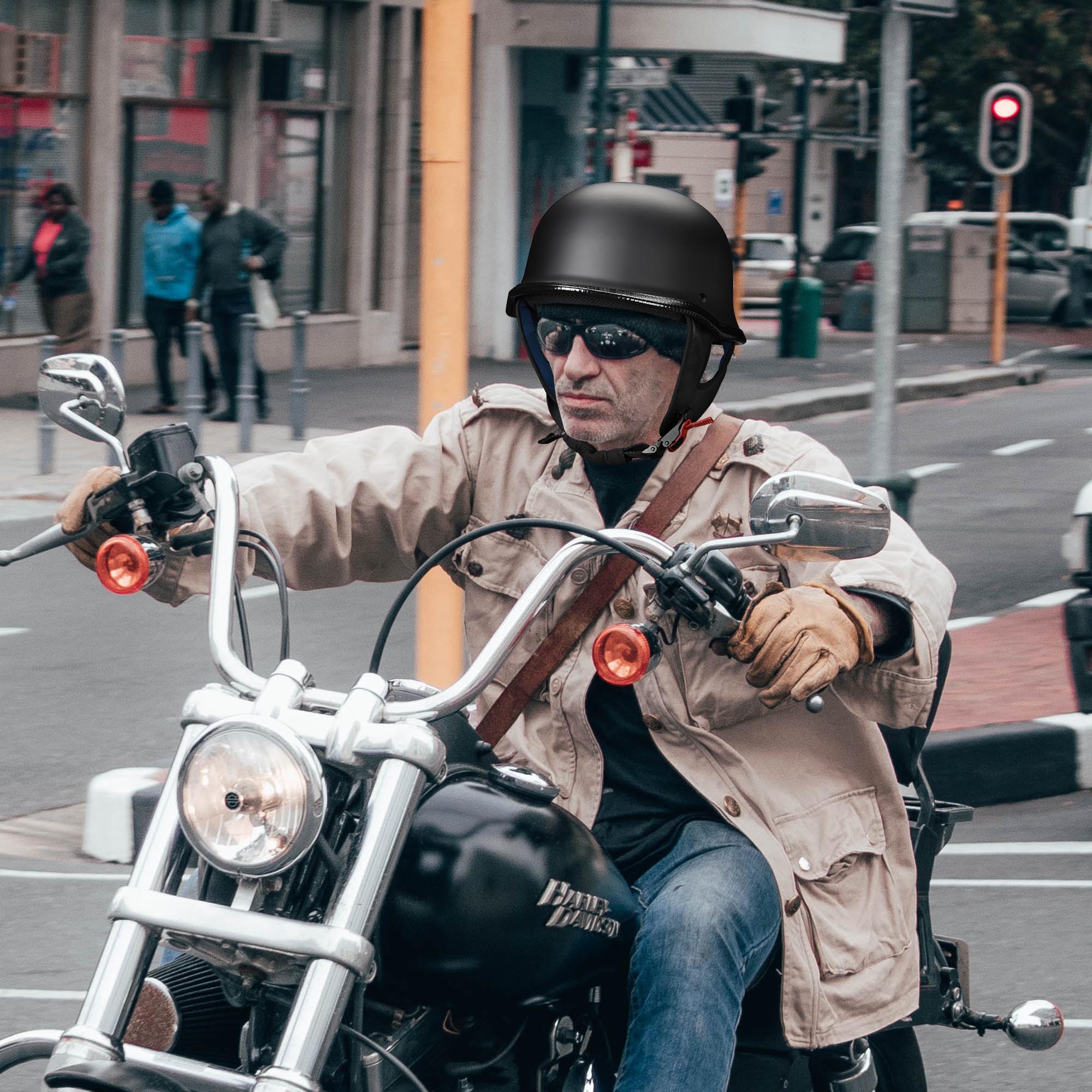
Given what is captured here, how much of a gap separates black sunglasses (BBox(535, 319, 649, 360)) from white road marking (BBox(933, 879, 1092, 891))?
9.49 feet

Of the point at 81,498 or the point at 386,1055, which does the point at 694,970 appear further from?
the point at 81,498

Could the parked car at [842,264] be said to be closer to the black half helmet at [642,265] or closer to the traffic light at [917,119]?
the traffic light at [917,119]

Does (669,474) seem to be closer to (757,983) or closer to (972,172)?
(757,983)

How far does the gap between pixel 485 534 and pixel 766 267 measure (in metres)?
32.5

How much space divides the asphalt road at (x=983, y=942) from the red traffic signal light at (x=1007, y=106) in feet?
54.2

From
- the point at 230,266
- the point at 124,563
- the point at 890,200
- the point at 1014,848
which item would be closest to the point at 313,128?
the point at 230,266

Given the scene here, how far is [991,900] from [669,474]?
2.65 meters

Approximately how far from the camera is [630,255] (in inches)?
106

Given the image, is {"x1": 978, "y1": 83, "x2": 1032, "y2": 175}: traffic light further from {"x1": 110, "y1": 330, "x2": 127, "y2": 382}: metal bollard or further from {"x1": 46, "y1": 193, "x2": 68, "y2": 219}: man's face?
{"x1": 110, "y1": 330, "x2": 127, "y2": 382}: metal bollard

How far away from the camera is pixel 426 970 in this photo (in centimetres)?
222

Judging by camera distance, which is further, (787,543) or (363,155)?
(363,155)

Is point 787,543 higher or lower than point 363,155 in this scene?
lower

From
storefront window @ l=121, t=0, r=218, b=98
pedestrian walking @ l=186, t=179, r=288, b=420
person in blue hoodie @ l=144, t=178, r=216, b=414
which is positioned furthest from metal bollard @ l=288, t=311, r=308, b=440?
storefront window @ l=121, t=0, r=218, b=98

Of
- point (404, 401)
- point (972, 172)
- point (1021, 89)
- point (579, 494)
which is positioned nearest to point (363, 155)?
point (404, 401)
